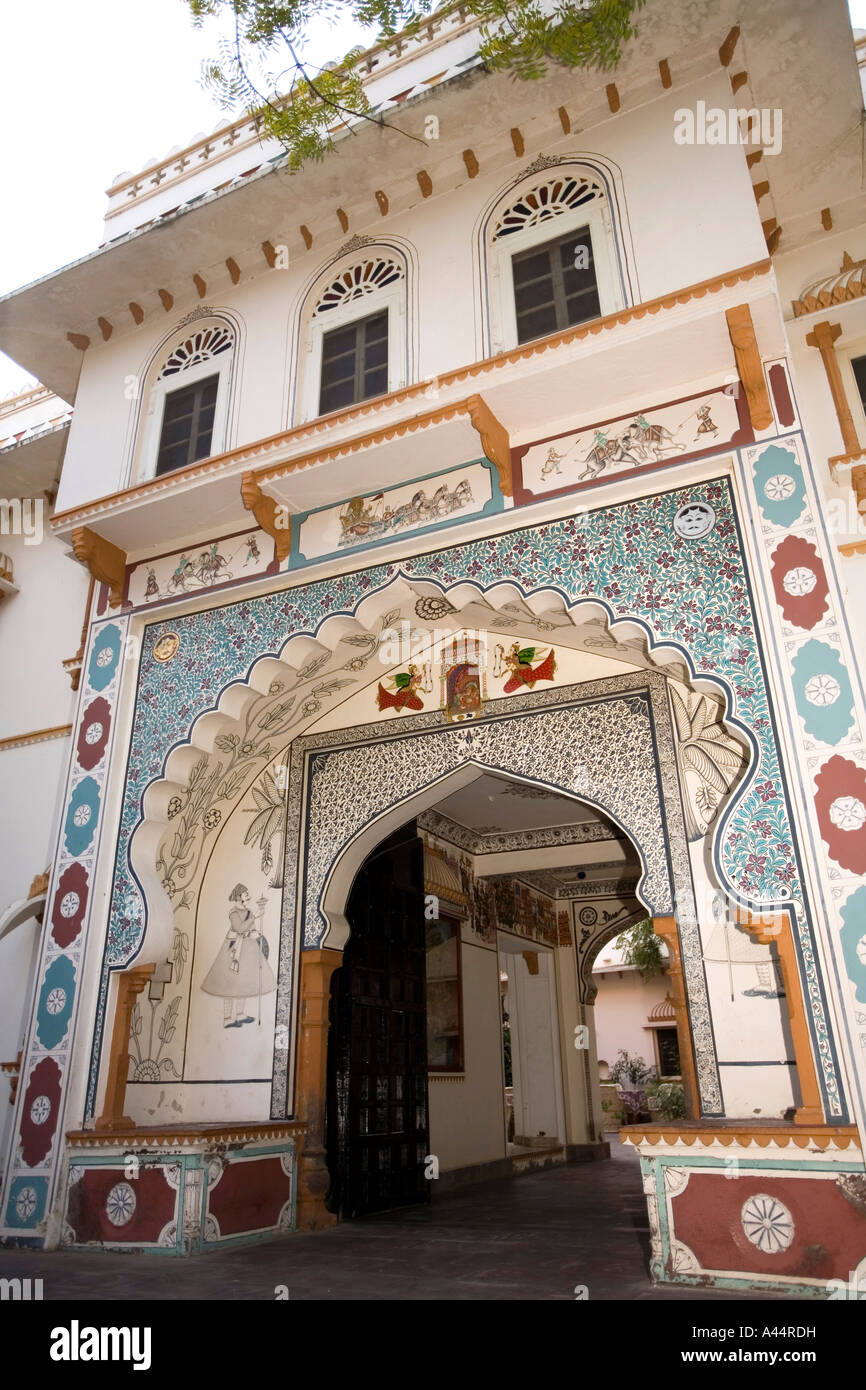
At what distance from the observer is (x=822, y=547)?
14.8ft

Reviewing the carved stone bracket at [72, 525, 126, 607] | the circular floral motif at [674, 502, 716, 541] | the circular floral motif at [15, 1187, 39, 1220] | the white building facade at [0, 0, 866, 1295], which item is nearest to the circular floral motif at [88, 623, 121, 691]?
the white building facade at [0, 0, 866, 1295]

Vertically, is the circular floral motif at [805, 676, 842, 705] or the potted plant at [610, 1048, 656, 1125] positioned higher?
the circular floral motif at [805, 676, 842, 705]

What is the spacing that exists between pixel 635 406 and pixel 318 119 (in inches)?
83.3

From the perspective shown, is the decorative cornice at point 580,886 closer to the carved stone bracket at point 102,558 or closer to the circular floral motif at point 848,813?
the carved stone bracket at point 102,558

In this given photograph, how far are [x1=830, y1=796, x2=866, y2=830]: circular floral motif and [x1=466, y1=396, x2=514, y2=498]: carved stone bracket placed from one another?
2.43 meters

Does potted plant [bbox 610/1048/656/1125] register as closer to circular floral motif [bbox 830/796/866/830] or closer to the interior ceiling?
the interior ceiling

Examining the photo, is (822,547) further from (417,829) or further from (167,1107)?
(167,1107)

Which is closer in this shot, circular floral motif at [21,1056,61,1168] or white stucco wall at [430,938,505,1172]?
circular floral motif at [21,1056,61,1168]

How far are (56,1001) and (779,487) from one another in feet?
16.6

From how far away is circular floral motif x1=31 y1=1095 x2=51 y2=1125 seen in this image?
18.6 feet

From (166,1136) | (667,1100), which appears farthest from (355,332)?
(667,1100)

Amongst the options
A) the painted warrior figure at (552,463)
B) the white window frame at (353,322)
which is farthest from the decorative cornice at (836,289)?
the white window frame at (353,322)

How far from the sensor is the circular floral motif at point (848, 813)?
4.07m

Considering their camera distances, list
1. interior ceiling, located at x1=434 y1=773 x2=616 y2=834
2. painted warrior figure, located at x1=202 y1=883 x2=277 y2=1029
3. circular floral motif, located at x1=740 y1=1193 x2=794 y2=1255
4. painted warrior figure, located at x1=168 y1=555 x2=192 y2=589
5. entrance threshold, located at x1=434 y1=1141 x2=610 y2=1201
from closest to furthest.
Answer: circular floral motif, located at x1=740 y1=1193 x2=794 y2=1255 < painted warrior figure, located at x1=168 y1=555 x2=192 y2=589 < painted warrior figure, located at x1=202 y1=883 x2=277 y2=1029 < interior ceiling, located at x1=434 y1=773 x2=616 y2=834 < entrance threshold, located at x1=434 y1=1141 x2=610 y2=1201
